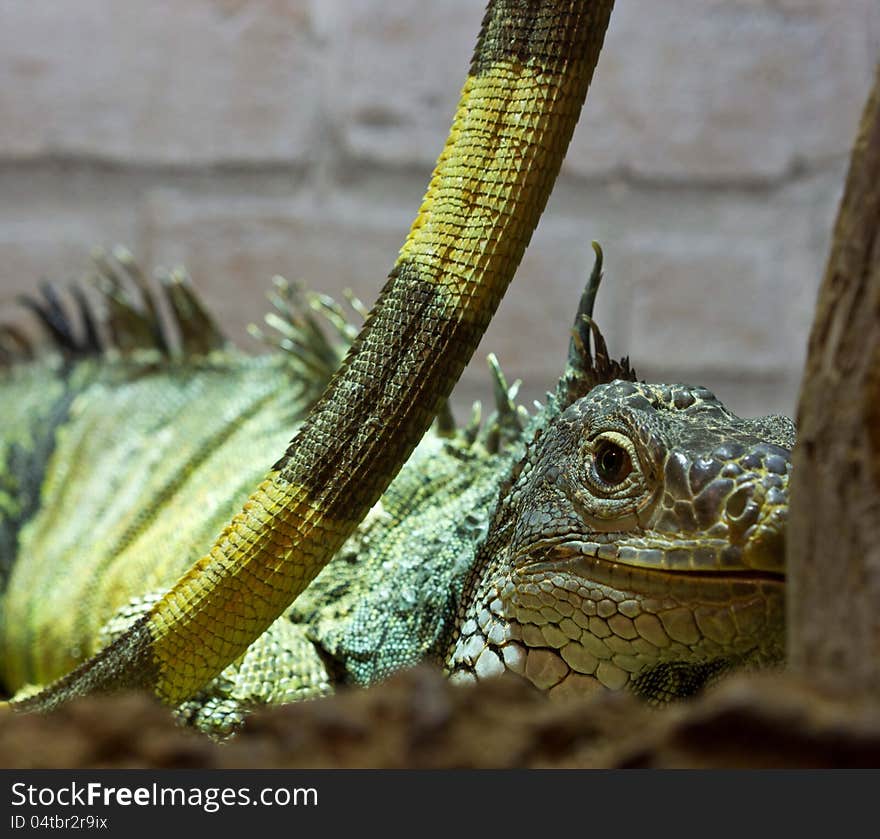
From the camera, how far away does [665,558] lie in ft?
3.04

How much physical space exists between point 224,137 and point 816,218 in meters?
1.34

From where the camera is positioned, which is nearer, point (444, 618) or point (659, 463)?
point (659, 463)

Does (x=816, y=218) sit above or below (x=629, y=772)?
above

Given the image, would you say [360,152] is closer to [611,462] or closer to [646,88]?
[646,88]

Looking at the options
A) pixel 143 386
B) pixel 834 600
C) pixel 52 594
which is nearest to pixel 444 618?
pixel 834 600

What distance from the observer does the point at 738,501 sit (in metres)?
0.89

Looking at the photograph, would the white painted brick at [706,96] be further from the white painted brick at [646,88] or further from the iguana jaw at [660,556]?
the iguana jaw at [660,556]

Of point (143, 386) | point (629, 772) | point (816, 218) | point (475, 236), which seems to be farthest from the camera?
point (816, 218)

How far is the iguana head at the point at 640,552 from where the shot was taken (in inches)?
35.1

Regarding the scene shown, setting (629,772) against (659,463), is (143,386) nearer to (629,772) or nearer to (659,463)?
(659,463)

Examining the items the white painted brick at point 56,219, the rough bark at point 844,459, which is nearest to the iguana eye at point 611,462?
the rough bark at point 844,459

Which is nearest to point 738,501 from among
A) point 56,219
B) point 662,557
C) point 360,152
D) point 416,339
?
point 662,557

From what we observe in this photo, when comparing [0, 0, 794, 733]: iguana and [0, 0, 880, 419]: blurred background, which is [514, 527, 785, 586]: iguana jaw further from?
[0, 0, 880, 419]: blurred background

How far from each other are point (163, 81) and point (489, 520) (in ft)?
5.64
